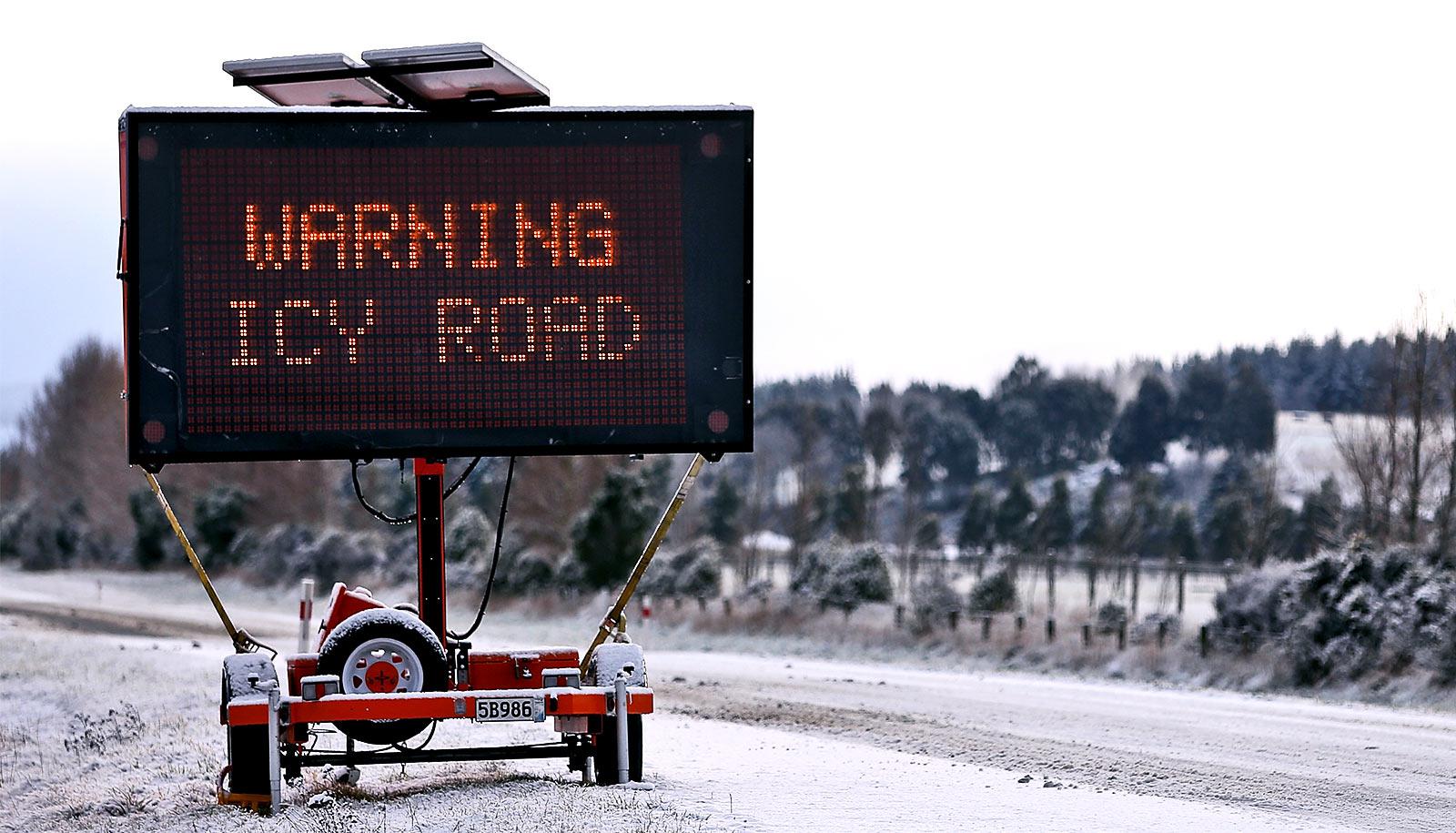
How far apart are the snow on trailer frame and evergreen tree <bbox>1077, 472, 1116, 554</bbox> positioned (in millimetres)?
47463

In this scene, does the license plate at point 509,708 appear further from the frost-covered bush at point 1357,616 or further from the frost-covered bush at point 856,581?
the frost-covered bush at point 856,581

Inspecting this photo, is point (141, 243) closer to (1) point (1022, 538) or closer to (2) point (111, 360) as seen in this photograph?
(1) point (1022, 538)

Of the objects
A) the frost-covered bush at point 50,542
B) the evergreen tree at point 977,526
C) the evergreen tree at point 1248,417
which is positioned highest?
the evergreen tree at point 1248,417

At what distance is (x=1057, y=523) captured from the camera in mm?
69062

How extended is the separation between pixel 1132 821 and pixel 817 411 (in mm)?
86014

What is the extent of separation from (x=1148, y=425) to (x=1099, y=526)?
31822 mm

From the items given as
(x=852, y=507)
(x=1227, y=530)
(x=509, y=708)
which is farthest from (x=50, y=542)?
(x=509, y=708)

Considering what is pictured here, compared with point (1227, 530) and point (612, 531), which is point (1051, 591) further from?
point (1227, 530)

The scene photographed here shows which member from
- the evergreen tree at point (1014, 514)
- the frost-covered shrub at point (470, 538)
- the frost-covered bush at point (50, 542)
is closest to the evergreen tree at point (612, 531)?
the frost-covered shrub at point (470, 538)

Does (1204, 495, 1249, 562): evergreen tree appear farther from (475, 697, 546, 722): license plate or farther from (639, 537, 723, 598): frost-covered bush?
(475, 697, 546, 722): license plate

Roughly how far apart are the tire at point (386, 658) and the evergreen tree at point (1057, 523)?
56854 millimetres

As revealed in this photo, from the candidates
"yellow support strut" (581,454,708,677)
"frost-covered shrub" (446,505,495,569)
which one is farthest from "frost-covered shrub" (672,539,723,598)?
"yellow support strut" (581,454,708,677)

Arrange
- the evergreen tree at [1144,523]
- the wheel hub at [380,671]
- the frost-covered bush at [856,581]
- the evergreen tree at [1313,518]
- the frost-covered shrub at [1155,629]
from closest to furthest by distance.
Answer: the wheel hub at [380,671]
the frost-covered shrub at [1155,629]
the frost-covered bush at [856,581]
the evergreen tree at [1313,518]
the evergreen tree at [1144,523]

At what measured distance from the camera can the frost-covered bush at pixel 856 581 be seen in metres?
33.3
